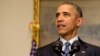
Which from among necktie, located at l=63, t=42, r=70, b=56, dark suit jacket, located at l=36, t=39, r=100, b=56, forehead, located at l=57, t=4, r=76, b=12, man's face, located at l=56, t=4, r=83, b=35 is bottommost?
dark suit jacket, located at l=36, t=39, r=100, b=56

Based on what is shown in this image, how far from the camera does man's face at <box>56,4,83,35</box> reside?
1.77m

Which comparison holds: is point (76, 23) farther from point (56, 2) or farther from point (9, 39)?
point (9, 39)

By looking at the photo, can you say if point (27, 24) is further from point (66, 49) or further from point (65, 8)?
point (66, 49)

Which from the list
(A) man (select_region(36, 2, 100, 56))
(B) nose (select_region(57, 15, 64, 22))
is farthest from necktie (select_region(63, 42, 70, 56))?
(B) nose (select_region(57, 15, 64, 22))

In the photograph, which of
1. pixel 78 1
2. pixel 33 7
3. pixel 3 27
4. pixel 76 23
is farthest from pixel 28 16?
pixel 76 23

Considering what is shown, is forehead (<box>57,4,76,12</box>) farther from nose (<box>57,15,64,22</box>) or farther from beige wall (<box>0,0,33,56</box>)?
beige wall (<box>0,0,33,56</box>)

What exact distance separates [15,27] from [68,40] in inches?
34.4

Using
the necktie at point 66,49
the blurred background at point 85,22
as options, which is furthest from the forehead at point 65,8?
the blurred background at point 85,22

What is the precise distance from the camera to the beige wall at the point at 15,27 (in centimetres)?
249

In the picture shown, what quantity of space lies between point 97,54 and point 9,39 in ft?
3.54

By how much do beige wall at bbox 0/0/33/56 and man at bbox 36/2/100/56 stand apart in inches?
28.5

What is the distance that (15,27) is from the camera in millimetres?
2514

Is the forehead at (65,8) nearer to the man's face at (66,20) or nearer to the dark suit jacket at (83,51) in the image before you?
the man's face at (66,20)

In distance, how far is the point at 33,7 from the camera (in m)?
2.49
